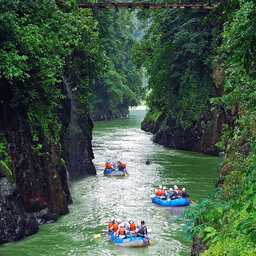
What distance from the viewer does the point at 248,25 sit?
325 inches

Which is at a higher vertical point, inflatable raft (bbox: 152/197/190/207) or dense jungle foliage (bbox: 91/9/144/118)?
dense jungle foliage (bbox: 91/9/144/118)

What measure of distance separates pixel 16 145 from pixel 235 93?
8.32 m

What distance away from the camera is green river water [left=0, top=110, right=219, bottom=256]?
14.5m

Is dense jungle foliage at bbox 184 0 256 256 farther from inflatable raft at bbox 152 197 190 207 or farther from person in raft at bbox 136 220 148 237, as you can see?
inflatable raft at bbox 152 197 190 207

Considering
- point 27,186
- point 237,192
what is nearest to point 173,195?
point 27,186

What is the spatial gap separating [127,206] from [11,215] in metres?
6.84

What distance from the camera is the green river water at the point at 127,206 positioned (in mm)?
14500

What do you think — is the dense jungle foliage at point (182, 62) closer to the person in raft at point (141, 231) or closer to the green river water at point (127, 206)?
the green river water at point (127, 206)

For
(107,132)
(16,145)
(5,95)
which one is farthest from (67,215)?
(107,132)

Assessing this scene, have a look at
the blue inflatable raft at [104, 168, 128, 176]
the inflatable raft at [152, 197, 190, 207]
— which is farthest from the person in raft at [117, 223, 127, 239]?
the blue inflatable raft at [104, 168, 128, 176]

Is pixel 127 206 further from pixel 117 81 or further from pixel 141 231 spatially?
pixel 117 81

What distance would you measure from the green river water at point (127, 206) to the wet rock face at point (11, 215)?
13.4 inches

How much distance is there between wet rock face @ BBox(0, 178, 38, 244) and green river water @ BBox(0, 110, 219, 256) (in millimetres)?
342

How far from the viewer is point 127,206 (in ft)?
65.2
